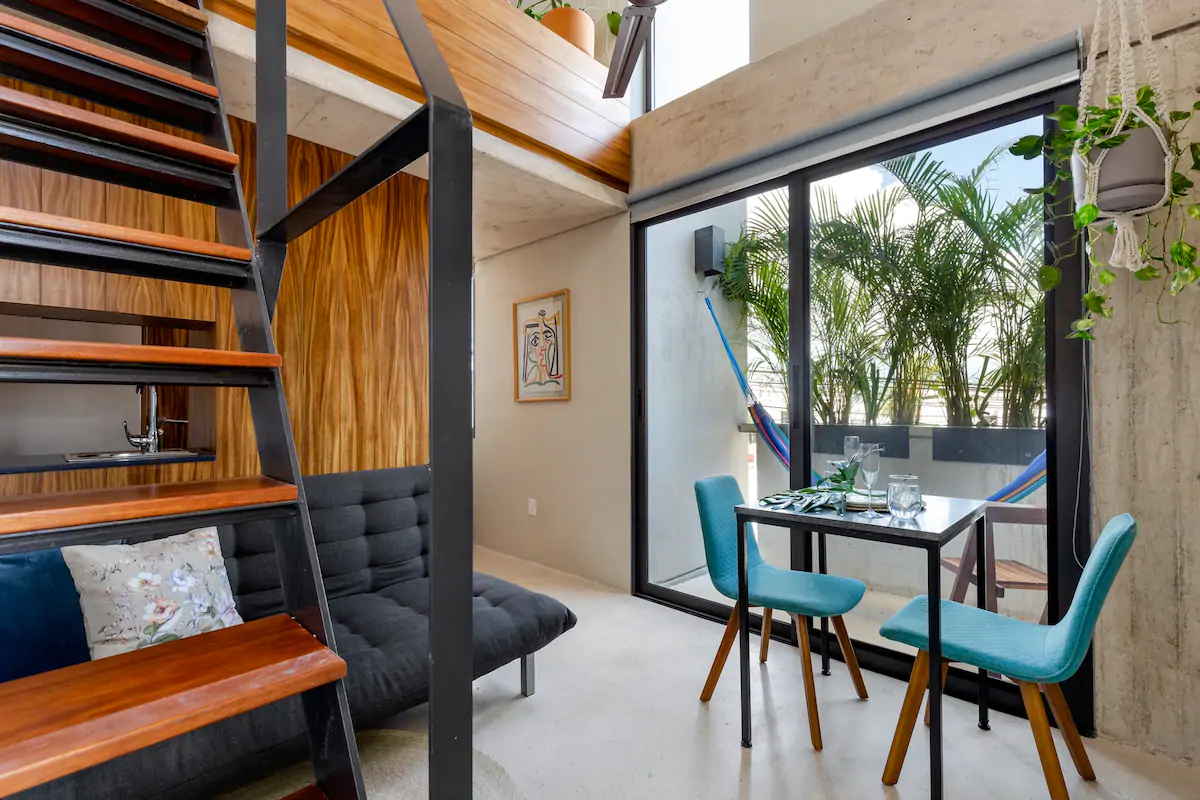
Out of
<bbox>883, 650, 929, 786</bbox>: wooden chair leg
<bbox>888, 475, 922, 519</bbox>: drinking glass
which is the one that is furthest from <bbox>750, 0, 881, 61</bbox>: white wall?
<bbox>883, 650, 929, 786</bbox>: wooden chair leg

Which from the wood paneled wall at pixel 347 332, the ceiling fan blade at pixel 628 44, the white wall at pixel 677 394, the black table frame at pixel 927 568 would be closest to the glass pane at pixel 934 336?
the black table frame at pixel 927 568

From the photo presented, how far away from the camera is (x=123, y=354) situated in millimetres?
811

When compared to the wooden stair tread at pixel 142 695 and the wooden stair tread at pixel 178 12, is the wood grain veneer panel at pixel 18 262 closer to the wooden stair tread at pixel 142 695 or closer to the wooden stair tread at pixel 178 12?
the wooden stair tread at pixel 178 12

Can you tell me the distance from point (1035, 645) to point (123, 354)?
211 centimetres

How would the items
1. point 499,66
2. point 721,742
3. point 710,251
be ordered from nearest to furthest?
point 721,742, point 499,66, point 710,251

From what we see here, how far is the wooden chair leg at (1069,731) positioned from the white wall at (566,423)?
2.07 meters

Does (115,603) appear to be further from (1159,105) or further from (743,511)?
(1159,105)

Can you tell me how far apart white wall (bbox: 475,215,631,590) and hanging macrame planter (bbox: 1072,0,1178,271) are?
83.5 inches

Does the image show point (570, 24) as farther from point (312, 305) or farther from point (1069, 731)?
point (1069, 731)

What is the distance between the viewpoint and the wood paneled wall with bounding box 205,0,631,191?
84.1 inches

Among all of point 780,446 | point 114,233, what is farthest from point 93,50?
point 780,446

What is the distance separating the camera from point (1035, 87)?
2.05 metres

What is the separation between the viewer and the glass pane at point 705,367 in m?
2.92

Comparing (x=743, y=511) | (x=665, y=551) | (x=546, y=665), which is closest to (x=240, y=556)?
(x=546, y=665)
